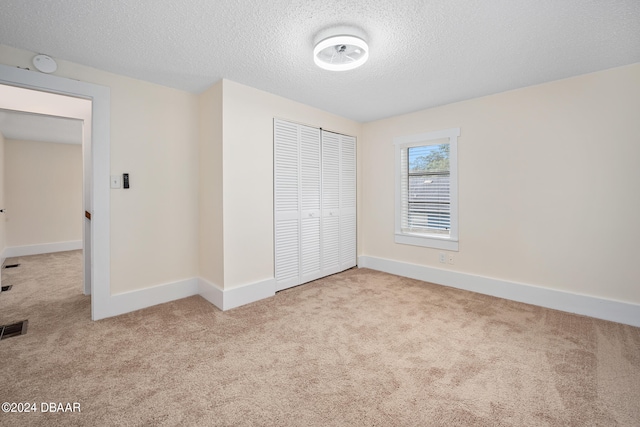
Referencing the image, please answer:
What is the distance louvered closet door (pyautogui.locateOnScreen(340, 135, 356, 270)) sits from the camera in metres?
4.21

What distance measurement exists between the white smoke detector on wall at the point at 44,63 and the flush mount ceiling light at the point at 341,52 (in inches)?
88.4

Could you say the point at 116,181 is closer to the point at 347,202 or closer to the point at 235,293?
the point at 235,293

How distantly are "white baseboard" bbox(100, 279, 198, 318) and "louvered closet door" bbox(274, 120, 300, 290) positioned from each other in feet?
3.41

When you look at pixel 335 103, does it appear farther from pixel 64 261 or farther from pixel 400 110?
pixel 64 261

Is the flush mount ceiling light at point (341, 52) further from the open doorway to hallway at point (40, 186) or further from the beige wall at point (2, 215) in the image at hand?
the beige wall at point (2, 215)

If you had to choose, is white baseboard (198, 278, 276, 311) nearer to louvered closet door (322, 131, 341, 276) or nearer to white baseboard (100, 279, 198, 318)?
white baseboard (100, 279, 198, 318)

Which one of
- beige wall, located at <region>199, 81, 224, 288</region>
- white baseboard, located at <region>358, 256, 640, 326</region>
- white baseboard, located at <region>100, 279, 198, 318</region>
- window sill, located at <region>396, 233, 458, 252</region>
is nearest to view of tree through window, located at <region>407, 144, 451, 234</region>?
window sill, located at <region>396, 233, 458, 252</region>

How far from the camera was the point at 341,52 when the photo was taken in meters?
2.14

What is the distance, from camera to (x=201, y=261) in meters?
3.23

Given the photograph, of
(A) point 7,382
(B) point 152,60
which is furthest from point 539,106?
(A) point 7,382

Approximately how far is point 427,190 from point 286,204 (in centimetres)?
202

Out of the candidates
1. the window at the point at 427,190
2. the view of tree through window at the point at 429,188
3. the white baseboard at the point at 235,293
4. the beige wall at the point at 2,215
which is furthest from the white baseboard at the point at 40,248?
the view of tree through window at the point at 429,188

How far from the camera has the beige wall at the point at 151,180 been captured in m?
2.70

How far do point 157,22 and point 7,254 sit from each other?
19.9 ft
